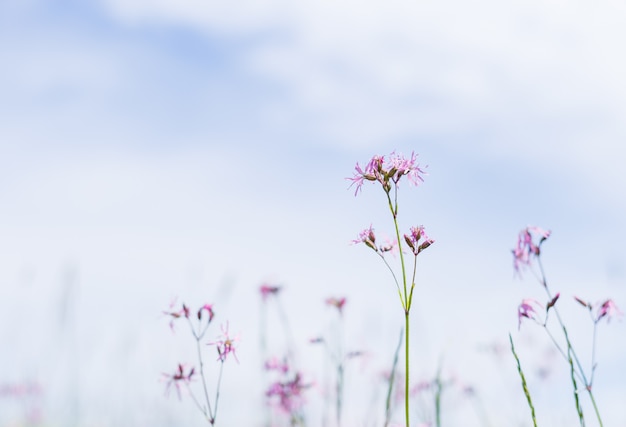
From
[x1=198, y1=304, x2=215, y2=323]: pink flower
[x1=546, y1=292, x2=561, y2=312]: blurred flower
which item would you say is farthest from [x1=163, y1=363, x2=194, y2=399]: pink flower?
[x1=546, y1=292, x2=561, y2=312]: blurred flower

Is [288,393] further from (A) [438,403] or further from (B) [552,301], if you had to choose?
(B) [552,301]

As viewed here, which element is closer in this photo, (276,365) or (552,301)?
(552,301)

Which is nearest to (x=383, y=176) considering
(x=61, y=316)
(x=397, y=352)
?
(x=397, y=352)

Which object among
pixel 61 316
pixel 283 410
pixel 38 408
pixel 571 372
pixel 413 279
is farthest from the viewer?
pixel 38 408

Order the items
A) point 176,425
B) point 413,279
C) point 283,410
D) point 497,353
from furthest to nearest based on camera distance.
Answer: point 176,425
point 497,353
point 283,410
point 413,279

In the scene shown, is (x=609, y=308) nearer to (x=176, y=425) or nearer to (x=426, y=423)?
(x=426, y=423)

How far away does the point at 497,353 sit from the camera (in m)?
5.64

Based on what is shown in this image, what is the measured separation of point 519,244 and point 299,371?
1.76m

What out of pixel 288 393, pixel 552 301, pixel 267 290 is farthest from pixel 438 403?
pixel 267 290

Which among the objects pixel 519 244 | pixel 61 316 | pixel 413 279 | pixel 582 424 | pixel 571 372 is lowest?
pixel 582 424

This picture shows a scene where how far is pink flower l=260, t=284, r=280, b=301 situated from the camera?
4410 millimetres

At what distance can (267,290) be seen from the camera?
4.41 meters

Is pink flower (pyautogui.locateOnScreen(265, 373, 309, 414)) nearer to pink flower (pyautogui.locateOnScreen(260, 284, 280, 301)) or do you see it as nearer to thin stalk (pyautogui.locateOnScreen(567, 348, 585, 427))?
pink flower (pyautogui.locateOnScreen(260, 284, 280, 301))

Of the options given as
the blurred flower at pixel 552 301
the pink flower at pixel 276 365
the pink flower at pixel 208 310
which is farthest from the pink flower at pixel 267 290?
the blurred flower at pixel 552 301
